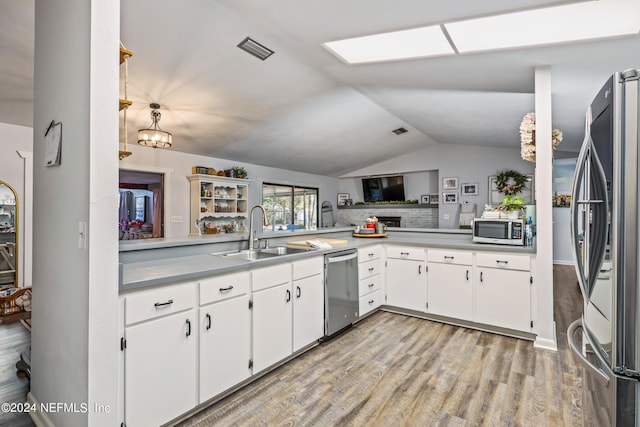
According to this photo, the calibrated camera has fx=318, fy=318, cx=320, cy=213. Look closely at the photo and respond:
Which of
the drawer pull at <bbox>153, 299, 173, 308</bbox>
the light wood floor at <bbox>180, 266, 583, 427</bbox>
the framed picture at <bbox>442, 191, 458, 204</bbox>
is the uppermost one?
the framed picture at <bbox>442, 191, 458, 204</bbox>

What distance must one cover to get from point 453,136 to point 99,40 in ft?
21.0

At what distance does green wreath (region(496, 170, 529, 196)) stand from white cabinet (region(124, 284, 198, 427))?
271 inches

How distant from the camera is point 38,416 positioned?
1829mm

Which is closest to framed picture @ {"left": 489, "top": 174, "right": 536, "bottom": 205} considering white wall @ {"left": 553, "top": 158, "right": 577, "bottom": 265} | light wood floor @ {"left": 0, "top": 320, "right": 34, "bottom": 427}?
white wall @ {"left": 553, "top": 158, "right": 577, "bottom": 265}

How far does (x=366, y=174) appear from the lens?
347 inches

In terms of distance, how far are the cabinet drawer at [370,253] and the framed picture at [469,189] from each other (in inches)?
176

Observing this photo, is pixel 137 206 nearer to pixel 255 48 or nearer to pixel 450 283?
pixel 255 48

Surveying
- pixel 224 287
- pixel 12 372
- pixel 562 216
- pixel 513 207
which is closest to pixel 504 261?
pixel 513 207

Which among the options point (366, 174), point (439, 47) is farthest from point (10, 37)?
point (366, 174)

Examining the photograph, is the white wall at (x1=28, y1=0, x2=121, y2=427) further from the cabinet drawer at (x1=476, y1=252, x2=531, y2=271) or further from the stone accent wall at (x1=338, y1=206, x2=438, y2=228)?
the stone accent wall at (x1=338, y1=206, x2=438, y2=228)

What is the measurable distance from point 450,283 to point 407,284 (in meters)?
0.48

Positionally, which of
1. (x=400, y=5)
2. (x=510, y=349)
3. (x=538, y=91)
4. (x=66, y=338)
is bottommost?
(x=510, y=349)

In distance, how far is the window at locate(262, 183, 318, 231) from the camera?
294 inches

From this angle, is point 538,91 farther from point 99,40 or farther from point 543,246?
point 99,40
